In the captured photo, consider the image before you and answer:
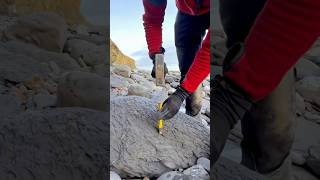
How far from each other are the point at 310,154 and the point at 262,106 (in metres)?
0.24

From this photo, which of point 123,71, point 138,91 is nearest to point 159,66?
point 138,91

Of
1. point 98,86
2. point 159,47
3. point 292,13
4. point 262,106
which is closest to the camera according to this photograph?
point 292,13

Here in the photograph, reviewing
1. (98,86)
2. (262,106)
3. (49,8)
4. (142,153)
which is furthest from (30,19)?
(262,106)

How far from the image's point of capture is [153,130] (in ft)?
2.07

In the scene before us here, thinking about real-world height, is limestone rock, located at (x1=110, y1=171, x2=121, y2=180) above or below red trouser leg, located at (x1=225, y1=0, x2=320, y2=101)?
below

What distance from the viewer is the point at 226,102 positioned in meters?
0.26

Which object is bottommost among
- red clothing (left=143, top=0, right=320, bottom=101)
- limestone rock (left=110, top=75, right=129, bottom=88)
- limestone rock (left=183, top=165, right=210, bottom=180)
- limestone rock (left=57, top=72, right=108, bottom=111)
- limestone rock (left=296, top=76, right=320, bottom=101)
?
limestone rock (left=110, top=75, right=129, bottom=88)

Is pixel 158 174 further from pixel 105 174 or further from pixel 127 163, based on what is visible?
pixel 105 174

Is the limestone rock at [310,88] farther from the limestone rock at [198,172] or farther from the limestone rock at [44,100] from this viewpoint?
the limestone rock at [44,100]

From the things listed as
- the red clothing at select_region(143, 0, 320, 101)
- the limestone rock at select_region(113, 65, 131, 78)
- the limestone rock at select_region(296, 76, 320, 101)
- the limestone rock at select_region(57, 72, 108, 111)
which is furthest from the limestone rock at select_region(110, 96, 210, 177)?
the limestone rock at select_region(113, 65, 131, 78)

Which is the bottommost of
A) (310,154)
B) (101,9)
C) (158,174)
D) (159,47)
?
(158,174)

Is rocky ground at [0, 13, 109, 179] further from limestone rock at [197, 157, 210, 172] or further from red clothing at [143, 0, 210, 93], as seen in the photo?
limestone rock at [197, 157, 210, 172]

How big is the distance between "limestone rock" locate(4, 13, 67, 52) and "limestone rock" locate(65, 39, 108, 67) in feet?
0.09

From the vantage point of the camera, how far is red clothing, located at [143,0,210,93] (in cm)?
54
